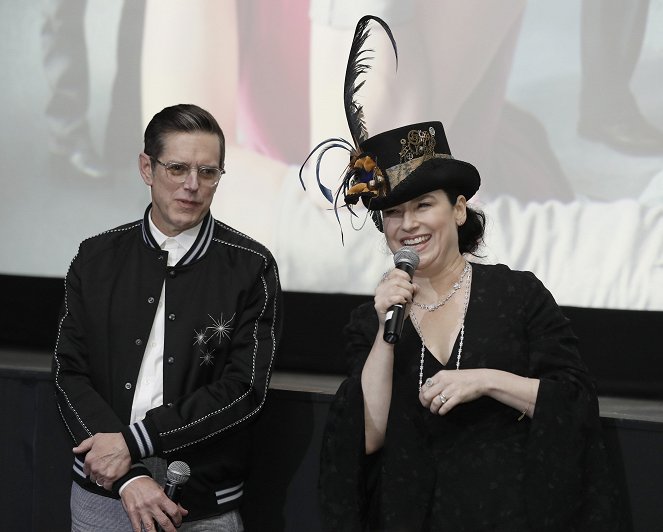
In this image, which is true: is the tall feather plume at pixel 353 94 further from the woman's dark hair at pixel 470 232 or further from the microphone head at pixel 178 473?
the microphone head at pixel 178 473

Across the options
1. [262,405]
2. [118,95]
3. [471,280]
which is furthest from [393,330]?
[118,95]

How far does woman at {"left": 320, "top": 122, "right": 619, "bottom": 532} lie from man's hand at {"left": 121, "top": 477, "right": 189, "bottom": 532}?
32 cm

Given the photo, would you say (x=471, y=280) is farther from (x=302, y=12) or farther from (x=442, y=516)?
(x=302, y=12)

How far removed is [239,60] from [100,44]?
60 cm

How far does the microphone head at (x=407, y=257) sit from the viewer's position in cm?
187

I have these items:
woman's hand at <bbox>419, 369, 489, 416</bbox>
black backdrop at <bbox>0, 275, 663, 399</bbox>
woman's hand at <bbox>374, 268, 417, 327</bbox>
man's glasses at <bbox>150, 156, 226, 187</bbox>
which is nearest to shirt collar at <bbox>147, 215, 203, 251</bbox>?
man's glasses at <bbox>150, 156, 226, 187</bbox>

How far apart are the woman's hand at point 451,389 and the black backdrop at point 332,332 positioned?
1489mm

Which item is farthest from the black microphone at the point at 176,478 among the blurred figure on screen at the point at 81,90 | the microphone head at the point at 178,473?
the blurred figure on screen at the point at 81,90

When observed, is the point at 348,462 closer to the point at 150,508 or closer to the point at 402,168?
the point at 150,508

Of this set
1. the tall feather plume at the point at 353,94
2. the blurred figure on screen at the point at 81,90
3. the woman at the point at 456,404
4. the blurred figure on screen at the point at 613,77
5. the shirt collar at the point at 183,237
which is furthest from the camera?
Answer: the blurred figure on screen at the point at 81,90

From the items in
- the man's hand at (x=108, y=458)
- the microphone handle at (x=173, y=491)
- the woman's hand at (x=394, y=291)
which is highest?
the woman's hand at (x=394, y=291)

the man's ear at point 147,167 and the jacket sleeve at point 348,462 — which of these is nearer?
the jacket sleeve at point 348,462

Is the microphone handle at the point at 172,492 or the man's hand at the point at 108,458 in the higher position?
the man's hand at the point at 108,458

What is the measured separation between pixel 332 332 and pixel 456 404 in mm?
1747
